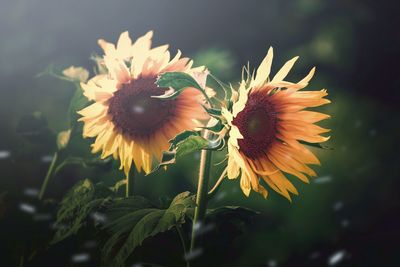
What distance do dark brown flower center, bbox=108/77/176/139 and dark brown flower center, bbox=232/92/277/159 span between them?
15 cm

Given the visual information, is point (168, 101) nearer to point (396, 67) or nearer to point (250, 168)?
point (250, 168)

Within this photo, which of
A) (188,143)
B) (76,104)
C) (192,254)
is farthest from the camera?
(76,104)

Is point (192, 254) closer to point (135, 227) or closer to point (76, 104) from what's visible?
point (135, 227)

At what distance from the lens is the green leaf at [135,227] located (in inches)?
27.6

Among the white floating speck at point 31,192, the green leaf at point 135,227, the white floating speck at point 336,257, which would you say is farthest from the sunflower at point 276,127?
the white floating speck at point 31,192

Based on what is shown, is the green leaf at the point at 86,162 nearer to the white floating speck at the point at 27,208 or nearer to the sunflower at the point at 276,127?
the white floating speck at the point at 27,208

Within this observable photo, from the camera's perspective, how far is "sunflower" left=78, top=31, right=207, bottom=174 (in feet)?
2.55

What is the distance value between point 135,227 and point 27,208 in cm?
31

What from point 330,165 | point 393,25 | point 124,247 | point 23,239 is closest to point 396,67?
point 393,25

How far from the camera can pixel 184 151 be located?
672 millimetres

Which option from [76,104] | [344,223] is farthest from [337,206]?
[76,104]

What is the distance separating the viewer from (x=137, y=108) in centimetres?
80

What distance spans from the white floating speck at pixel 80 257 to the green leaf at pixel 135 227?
0.40ft

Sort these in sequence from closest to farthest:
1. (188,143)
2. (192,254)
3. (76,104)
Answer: (188,143) < (192,254) < (76,104)
